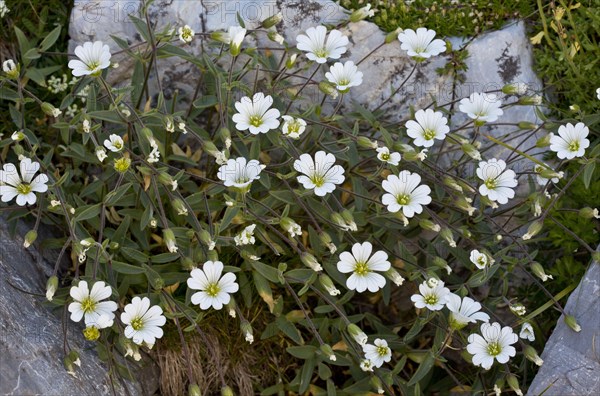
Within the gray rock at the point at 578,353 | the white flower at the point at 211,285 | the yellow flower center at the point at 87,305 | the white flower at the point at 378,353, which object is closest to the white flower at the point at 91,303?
the yellow flower center at the point at 87,305

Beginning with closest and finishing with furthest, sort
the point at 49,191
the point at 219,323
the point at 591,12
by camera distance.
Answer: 1. the point at 49,191
2. the point at 219,323
3. the point at 591,12

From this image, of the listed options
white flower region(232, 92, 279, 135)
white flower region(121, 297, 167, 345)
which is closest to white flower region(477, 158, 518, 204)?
white flower region(232, 92, 279, 135)

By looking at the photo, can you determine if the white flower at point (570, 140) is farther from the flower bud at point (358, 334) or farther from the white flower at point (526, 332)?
the flower bud at point (358, 334)

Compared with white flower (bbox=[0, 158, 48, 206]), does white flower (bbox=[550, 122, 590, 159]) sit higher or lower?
higher

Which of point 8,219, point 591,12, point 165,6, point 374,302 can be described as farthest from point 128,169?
point 591,12

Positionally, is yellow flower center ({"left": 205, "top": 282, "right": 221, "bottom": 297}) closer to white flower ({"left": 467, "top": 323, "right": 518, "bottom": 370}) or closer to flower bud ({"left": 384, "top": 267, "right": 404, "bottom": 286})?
flower bud ({"left": 384, "top": 267, "right": 404, "bottom": 286})

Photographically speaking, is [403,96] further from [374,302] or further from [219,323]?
[219,323]
